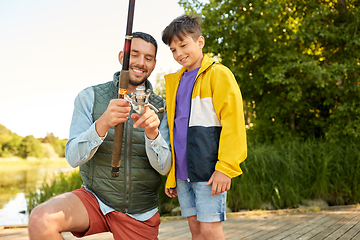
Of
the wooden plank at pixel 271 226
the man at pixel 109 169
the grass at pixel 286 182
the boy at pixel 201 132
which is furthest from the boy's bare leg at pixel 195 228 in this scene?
the grass at pixel 286 182

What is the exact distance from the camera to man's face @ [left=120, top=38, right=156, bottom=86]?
1.90 metres

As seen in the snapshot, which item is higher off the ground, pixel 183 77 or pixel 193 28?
pixel 193 28

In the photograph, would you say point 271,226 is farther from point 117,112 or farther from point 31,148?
point 31,148

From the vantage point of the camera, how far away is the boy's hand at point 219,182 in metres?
1.63

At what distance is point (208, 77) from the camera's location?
1.80m

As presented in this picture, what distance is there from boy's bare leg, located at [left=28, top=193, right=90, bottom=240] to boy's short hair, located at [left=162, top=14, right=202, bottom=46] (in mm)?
1115

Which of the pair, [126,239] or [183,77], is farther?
[183,77]

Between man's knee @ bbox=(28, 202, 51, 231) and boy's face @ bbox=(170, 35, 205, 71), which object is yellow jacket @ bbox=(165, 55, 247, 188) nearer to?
boy's face @ bbox=(170, 35, 205, 71)

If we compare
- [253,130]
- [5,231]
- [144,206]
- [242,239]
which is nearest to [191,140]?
[144,206]

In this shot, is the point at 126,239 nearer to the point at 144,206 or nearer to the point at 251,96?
the point at 144,206

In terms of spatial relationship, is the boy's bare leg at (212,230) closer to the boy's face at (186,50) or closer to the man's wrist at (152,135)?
the man's wrist at (152,135)

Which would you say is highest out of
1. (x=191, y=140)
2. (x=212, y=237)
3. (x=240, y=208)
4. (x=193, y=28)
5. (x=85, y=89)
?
(x=193, y=28)

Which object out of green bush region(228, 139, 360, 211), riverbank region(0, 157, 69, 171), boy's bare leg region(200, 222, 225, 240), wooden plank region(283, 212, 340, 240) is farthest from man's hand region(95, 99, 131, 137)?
riverbank region(0, 157, 69, 171)

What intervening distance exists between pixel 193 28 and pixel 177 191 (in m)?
1.04
